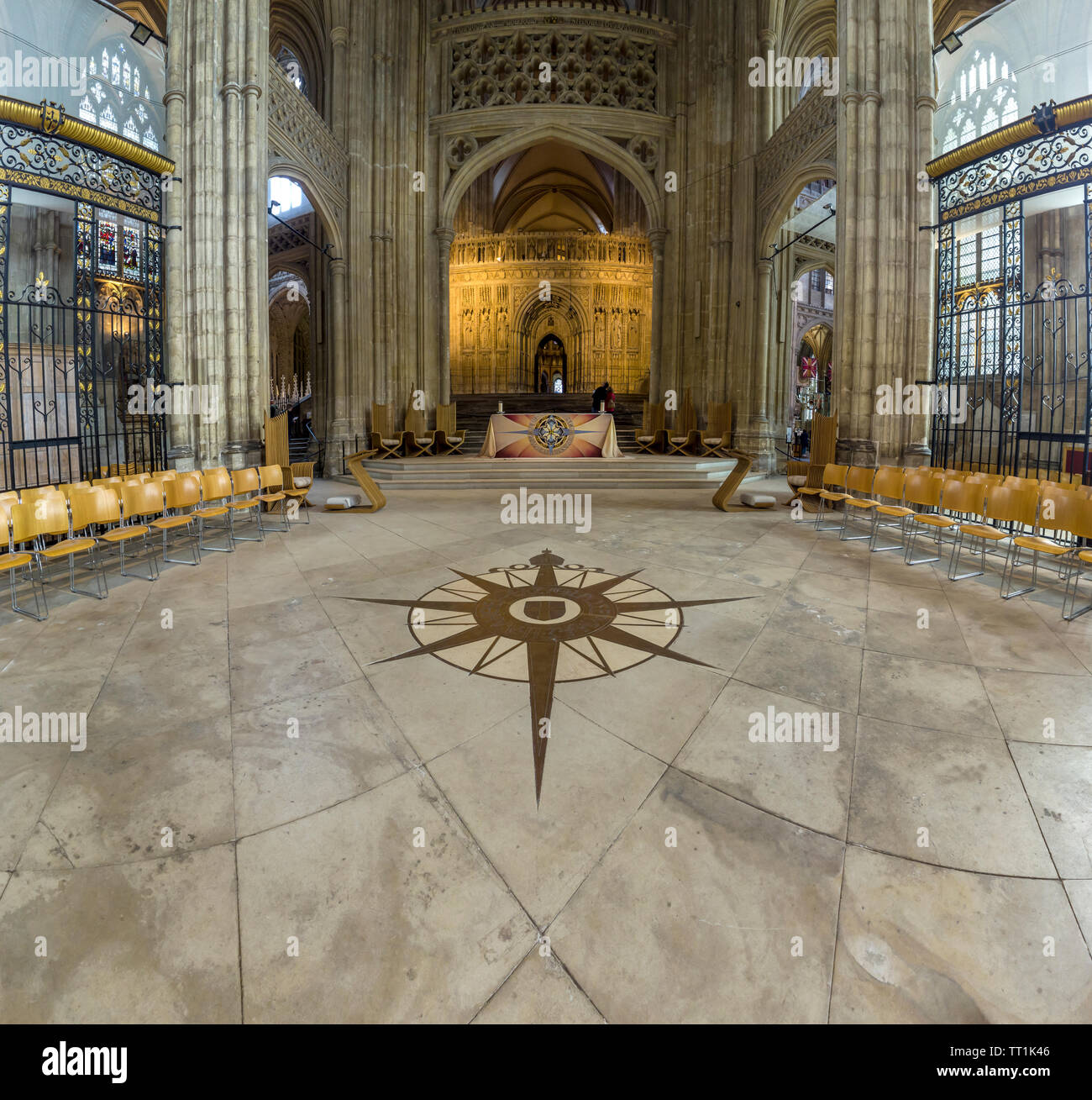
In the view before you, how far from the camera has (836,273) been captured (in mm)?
10344

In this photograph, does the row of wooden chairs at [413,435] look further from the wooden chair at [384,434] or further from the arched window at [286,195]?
the arched window at [286,195]

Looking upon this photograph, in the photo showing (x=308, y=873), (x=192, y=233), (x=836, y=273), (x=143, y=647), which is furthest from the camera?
(x=836, y=273)

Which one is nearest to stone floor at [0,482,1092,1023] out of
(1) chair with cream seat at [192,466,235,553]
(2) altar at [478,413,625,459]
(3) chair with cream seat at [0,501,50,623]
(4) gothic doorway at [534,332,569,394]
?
(3) chair with cream seat at [0,501,50,623]

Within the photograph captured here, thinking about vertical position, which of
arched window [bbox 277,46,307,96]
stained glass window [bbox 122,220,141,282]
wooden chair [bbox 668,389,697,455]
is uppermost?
arched window [bbox 277,46,307,96]

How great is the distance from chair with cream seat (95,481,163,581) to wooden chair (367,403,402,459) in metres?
8.17

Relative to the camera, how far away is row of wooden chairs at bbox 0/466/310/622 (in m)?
5.09

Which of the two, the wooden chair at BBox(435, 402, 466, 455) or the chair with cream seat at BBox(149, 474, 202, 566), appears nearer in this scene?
the chair with cream seat at BBox(149, 474, 202, 566)

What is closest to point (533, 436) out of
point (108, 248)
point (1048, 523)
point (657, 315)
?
point (657, 315)

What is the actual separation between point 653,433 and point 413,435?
21.5 feet

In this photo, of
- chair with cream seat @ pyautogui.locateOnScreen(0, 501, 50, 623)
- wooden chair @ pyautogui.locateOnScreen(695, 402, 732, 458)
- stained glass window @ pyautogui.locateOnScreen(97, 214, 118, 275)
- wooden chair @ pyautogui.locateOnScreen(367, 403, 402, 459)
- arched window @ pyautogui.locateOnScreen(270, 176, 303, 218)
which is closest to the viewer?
chair with cream seat @ pyautogui.locateOnScreen(0, 501, 50, 623)

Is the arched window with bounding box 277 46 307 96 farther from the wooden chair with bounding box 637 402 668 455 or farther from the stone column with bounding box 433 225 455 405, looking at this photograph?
the wooden chair with bounding box 637 402 668 455
